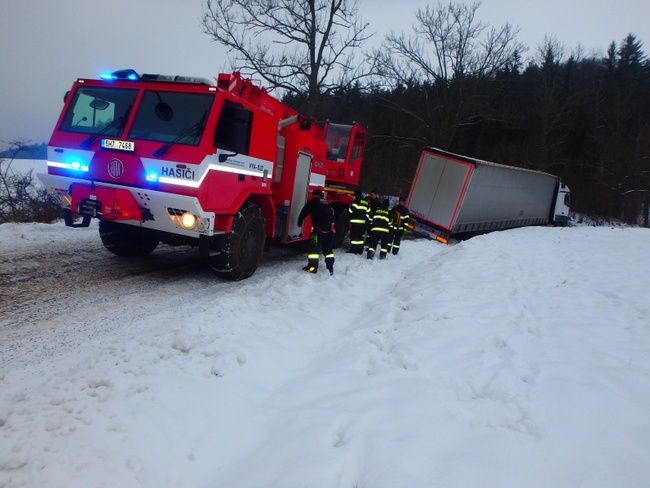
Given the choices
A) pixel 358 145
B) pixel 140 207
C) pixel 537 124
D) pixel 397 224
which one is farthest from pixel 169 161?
pixel 537 124

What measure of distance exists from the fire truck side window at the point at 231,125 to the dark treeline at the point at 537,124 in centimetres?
1612

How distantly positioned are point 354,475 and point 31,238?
8.61 metres

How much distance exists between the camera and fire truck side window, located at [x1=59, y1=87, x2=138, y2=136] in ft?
20.2

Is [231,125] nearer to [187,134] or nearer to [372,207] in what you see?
[187,134]

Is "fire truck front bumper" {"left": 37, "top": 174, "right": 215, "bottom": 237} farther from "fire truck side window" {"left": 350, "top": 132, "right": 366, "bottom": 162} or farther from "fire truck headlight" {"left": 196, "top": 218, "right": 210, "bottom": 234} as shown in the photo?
"fire truck side window" {"left": 350, "top": 132, "right": 366, "bottom": 162}

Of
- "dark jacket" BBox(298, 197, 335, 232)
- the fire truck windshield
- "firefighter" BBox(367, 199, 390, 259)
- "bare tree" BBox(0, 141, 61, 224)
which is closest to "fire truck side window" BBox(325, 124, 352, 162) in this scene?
"firefighter" BBox(367, 199, 390, 259)

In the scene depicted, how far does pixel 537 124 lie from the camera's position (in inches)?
1543

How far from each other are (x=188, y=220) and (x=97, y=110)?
95.8 inches

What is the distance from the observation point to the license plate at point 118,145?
19.0ft

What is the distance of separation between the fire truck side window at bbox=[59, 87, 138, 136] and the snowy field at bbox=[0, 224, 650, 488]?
2619mm

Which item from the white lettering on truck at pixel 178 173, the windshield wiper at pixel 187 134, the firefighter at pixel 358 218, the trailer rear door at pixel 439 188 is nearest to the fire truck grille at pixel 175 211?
the white lettering on truck at pixel 178 173

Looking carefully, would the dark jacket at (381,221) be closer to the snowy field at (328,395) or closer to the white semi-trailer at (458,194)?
the snowy field at (328,395)

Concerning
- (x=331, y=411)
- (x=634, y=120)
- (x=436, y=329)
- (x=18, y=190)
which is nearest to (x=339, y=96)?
(x=18, y=190)

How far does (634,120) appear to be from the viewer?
3953cm
